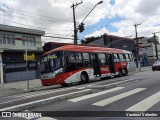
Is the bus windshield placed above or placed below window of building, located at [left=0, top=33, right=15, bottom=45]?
below

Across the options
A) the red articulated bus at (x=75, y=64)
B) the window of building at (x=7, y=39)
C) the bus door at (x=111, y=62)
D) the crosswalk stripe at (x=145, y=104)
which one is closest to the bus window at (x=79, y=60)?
the red articulated bus at (x=75, y=64)

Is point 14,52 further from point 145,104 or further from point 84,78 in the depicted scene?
point 145,104

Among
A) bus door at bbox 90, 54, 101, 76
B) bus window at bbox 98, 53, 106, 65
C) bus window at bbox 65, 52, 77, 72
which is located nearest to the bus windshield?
bus window at bbox 65, 52, 77, 72

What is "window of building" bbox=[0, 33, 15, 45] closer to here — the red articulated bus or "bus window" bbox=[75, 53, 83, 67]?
the red articulated bus

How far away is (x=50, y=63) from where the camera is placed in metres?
19.7

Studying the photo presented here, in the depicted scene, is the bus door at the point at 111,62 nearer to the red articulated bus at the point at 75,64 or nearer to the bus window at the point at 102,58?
the red articulated bus at the point at 75,64

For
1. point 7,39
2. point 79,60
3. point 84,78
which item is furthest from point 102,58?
point 7,39

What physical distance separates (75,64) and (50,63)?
1.98 m

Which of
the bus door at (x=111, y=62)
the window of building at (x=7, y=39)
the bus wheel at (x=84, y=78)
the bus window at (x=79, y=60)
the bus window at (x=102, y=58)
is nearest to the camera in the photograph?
the bus window at (x=79, y=60)

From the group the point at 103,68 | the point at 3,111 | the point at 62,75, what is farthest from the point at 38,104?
the point at 103,68

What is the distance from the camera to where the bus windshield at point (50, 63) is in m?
19.3

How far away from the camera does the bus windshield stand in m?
19.3

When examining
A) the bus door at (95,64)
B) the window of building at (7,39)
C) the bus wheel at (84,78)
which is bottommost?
the bus wheel at (84,78)

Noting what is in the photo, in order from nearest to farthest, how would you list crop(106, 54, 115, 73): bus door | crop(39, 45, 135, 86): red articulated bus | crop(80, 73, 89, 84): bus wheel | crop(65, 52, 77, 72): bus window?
crop(39, 45, 135, 86): red articulated bus → crop(65, 52, 77, 72): bus window → crop(80, 73, 89, 84): bus wheel → crop(106, 54, 115, 73): bus door
